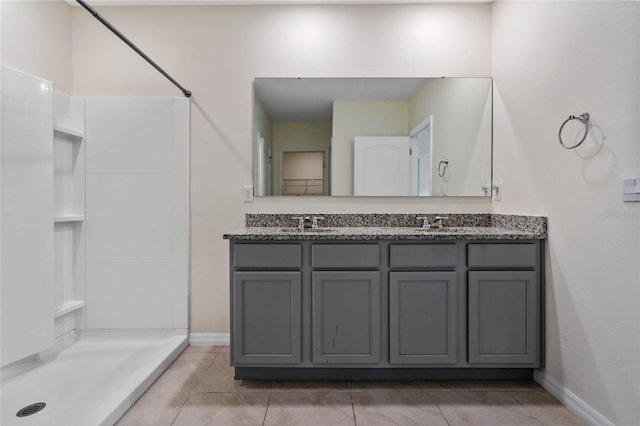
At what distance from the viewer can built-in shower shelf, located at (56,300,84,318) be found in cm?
244

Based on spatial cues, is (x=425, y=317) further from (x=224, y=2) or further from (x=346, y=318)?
(x=224, y=2)

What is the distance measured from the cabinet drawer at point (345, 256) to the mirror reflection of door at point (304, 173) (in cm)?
69

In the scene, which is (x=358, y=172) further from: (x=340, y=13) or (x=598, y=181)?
(x=598, y=181)

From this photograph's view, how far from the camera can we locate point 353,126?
2604 mm

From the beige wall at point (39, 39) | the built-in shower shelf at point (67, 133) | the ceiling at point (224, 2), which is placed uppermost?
the ceiling at point (224, 2)

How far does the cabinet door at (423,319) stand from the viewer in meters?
2.02

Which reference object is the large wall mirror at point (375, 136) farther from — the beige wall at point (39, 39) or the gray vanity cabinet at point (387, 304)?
the beige wall at point (39, 39)

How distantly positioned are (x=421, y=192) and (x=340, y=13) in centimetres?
144

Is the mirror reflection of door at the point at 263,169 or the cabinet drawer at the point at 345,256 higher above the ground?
the mirror reflection of door at the point at 263,169

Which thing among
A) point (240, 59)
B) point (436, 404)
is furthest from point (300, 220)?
point (436, 404)

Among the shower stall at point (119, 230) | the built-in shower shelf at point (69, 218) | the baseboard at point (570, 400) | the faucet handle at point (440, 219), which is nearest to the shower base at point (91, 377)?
the shower stall at point (119, 230)

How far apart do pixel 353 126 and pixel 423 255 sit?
1093mm

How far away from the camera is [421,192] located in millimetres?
2604

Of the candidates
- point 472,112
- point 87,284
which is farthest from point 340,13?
point 87,284
